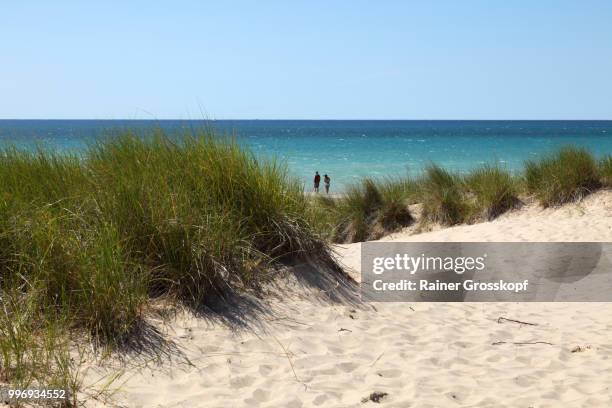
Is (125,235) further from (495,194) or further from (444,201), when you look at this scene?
(495,194)

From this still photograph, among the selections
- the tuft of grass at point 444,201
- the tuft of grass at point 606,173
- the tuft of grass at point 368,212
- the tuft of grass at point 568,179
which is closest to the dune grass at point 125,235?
the tuft of grass at point 368,212

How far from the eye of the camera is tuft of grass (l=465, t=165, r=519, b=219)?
1079 cm

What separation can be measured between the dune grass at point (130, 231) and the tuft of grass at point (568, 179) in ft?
19.7

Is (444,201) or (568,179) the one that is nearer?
(568,179)

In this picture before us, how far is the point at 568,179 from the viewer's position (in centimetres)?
1039

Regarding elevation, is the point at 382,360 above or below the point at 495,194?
below

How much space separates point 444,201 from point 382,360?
7.04 metres

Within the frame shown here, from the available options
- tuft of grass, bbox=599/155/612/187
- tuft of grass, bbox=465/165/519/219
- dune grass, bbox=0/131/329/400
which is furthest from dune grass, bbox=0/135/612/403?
tuft of grass, bbox=599/155/612/187

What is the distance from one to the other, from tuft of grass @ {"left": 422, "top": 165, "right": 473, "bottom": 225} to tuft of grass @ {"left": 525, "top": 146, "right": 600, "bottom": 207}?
1.28 metres

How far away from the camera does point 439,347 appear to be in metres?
4.76

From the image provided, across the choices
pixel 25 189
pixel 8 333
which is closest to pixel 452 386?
pixel 8 333

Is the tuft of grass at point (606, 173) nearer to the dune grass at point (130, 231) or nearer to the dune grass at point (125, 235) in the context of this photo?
the dune grass at point (125, 235)

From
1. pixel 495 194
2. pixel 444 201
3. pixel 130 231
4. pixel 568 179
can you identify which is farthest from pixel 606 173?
pixel 130 231

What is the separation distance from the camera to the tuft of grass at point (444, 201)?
35.9ft
